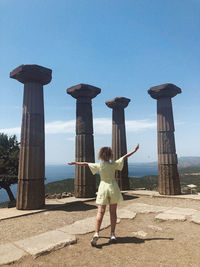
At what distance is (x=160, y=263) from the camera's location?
122 inches

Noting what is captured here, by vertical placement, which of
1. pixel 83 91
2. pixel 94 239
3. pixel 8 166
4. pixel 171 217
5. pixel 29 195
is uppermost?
pixel 83 91

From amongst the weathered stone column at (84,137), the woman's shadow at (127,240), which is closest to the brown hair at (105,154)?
the woman's shadow at (127,240)

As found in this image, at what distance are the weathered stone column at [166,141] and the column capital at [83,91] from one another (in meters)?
3.32

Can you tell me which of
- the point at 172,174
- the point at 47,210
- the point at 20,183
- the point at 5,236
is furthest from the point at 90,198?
the point at 5,236

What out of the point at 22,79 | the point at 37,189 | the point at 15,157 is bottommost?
the point at 37,189

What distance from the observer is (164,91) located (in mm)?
11039

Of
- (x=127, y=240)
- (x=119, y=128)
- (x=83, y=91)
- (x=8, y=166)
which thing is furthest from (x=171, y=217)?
(x=8, y=166)

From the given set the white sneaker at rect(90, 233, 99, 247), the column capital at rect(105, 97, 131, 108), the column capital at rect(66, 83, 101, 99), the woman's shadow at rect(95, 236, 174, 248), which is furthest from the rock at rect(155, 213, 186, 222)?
the column capital at rect(105, 97, 131, 108)

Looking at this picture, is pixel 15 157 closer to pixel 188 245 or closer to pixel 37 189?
pixel 37 189

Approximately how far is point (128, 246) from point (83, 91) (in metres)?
7.82

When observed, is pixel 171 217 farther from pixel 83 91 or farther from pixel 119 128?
pixel 119 128

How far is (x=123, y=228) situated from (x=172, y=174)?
6728 millimetres

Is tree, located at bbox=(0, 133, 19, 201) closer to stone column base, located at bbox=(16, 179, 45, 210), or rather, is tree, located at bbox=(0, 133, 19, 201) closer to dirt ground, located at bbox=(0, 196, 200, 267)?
stone column base, located at bbox=(16, 179, 45, 210)

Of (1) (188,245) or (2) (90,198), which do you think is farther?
(2) (90,198)
